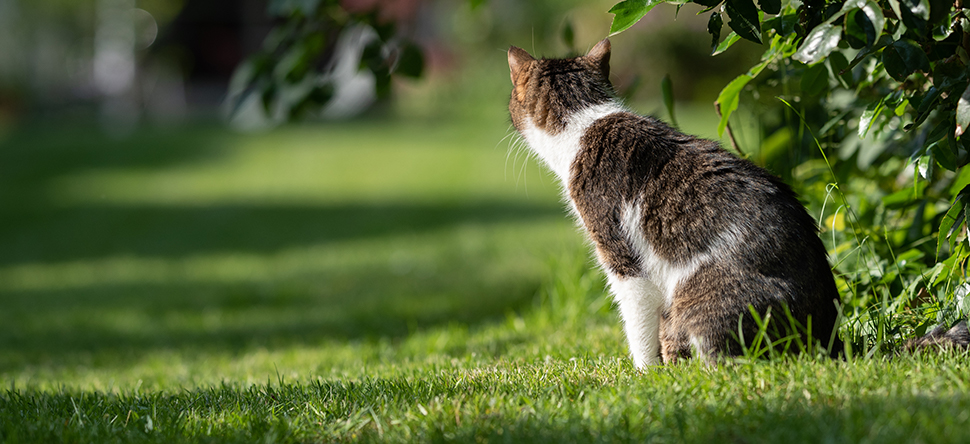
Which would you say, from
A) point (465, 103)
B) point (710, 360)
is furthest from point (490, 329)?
point (465, 103)

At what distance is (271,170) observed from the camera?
12.4 m

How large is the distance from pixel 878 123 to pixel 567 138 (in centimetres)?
115

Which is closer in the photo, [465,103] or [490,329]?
[490,329]

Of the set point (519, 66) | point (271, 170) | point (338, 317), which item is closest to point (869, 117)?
point (519, 66)

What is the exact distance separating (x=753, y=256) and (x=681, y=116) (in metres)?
11.0

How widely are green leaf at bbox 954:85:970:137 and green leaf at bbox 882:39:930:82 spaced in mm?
134

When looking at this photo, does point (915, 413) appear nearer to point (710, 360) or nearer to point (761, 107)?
point (710, 360)

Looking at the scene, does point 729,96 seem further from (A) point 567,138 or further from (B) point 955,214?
(B) point 955,214

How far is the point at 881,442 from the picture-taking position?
5.33ft

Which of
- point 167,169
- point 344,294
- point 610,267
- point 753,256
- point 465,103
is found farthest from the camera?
point 465,103

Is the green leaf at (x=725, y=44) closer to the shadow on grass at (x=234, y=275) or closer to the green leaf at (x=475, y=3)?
the green leaf at (x=475, y=3)

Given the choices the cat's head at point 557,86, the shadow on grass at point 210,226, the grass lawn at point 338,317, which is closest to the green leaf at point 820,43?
the grass lawn at point 338,317

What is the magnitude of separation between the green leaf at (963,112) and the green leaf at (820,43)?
0.40 meters

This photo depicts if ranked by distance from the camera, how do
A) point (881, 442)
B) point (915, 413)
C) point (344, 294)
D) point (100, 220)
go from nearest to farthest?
point (881, 442) < point (915, 413) < point (344, 294) < point (100, 220)
